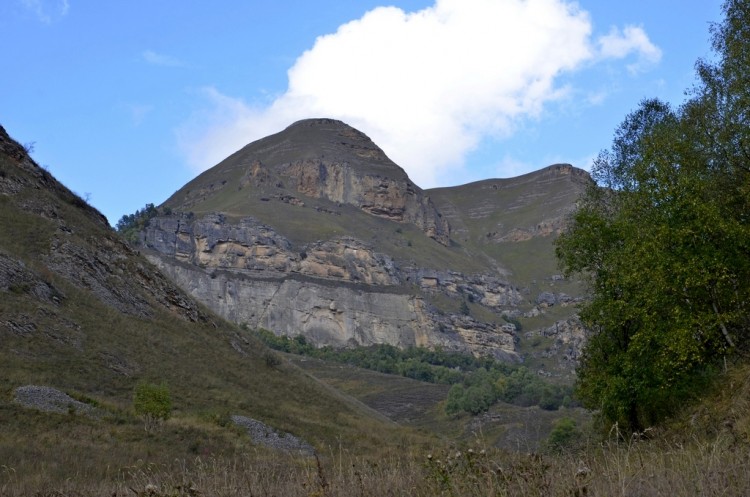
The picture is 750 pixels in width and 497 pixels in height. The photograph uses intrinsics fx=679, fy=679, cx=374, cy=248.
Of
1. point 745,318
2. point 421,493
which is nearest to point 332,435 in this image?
point 745,318

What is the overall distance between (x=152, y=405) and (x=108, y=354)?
32.5 ft

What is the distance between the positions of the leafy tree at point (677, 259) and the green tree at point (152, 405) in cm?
1696

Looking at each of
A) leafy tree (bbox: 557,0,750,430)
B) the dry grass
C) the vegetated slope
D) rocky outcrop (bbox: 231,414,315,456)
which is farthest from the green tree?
the dry grass

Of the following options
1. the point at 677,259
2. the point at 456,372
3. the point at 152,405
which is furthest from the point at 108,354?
the point at 456,372

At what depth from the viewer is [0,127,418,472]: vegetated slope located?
24.0 metres

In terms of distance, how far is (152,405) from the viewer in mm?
28328

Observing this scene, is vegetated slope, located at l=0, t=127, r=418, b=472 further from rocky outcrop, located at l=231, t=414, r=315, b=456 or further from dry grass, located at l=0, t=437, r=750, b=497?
dry grass, located at l=0, t=437, r=750, b=497

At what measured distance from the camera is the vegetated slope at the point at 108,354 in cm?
2403

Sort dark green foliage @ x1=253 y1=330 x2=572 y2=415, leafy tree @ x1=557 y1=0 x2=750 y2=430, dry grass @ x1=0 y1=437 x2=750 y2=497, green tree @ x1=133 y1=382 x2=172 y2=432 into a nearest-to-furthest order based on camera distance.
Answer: dry grass @ x1=0 y1=437 x2=750 y2=497
leafy tree @ x1=557 y1=0 x2=750 y2=430
green tree @ x1=133 y1=382 x2=172 y2=432
dark green foliage @ x1=253 y1=330 x2=572 y2=415

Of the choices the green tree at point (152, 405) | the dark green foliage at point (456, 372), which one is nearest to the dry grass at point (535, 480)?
the green tree at point (152, 405)

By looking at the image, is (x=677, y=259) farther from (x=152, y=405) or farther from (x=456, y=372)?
(x=456, y=372)

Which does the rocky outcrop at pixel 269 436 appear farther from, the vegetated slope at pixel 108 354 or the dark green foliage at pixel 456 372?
the dark green foliage at pixel 456 372

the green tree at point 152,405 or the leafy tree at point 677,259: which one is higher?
the leafy tree at point 677,259

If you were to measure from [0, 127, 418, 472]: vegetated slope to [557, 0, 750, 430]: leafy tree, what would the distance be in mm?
13409
